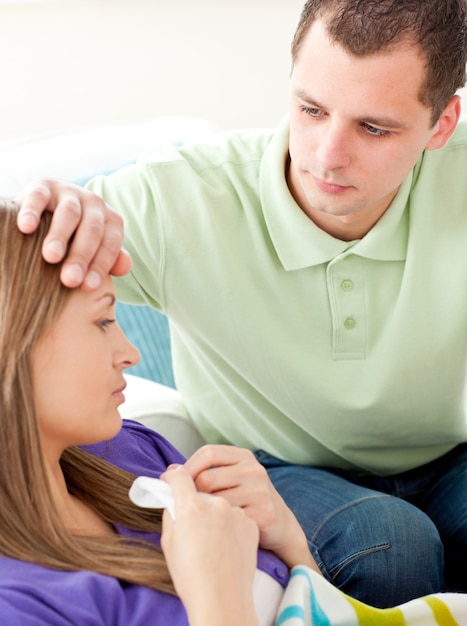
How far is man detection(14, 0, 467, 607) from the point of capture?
130cm

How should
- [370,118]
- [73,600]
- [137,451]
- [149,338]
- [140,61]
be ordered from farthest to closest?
[140,61]
[149,338]
[370,118]
[137,451]
[73,600]

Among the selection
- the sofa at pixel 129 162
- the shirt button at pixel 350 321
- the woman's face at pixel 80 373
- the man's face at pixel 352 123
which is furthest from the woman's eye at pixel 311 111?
the sofa at pixel 129 162

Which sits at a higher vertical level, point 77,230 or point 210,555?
point 77,230

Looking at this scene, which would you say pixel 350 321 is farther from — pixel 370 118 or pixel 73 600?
pixel 73 600

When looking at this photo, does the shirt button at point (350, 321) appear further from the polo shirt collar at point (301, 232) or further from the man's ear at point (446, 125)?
the man's ear at point (446, 125)

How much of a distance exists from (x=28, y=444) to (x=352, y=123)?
664 mm

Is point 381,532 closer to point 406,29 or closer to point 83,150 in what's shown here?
point 406,29

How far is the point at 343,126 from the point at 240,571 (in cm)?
65

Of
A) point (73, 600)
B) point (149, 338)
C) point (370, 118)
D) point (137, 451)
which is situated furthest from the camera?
point (149, 338)

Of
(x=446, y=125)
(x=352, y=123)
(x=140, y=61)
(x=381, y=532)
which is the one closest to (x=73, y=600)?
(x=381, y=532)

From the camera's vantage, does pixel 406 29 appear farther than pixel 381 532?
No

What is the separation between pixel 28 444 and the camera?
0.93 m

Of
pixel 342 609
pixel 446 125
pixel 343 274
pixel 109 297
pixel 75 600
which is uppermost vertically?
pixel 446 125

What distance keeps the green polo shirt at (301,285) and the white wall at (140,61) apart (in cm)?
112
